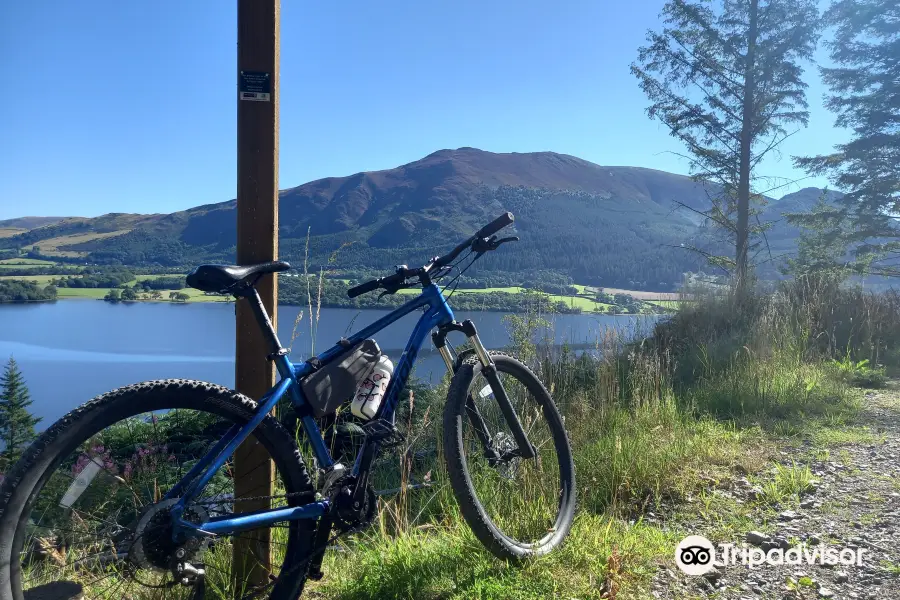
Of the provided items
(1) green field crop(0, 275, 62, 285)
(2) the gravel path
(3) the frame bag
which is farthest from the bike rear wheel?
(1) green field crop(0, 275, 62, 285)

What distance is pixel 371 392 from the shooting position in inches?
88.9

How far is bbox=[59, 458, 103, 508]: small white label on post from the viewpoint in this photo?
1.75 metres

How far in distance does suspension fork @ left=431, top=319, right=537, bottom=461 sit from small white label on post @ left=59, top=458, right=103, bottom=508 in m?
1.35

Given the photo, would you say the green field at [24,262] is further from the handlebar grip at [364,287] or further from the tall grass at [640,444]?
the handlebar grip at [364,287]

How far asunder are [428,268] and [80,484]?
4.87 ft

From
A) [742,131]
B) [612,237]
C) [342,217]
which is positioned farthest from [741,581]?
[342,217]

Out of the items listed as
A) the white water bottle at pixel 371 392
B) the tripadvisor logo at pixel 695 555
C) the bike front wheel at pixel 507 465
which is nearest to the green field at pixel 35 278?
the bike front wheel at pixel 507 465

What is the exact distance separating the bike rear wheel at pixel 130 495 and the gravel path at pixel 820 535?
1621 mm

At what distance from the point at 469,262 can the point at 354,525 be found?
123 centimetres

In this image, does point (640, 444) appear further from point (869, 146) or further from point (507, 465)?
point (869, 146)

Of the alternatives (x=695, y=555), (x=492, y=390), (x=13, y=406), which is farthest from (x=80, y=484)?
(x=13, y=406)

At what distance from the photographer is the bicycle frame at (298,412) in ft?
5.90

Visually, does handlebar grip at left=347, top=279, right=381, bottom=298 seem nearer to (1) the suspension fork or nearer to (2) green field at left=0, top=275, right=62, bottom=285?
(1) the suspension fork

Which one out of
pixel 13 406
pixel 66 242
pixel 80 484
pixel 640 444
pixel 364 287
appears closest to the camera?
pixel 80 484
